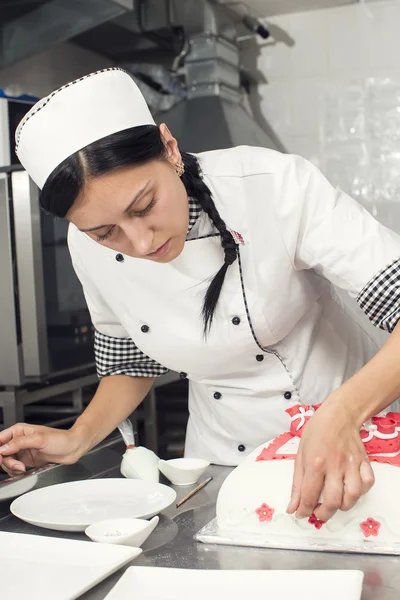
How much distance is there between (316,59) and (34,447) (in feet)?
8.05

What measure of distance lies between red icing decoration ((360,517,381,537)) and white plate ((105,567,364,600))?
15cm

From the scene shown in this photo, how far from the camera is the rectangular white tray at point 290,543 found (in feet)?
2.95

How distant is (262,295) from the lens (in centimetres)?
136

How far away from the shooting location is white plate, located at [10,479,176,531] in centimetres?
105

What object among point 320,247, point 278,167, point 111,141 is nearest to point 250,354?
point 320,247

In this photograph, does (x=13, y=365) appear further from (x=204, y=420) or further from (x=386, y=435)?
(x=386, y=435)

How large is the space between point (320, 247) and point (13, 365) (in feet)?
3.85

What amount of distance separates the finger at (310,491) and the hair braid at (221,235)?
472 mm

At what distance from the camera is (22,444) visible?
49.2 inches

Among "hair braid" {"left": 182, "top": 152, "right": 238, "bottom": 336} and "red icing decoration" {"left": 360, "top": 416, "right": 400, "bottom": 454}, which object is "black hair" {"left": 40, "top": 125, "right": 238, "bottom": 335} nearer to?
"hair braid" {"left": 182, "top": 152, "right": 238, "bottom": 336}

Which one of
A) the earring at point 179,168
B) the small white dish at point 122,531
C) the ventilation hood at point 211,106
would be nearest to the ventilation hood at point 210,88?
the ventilation hood at point 211,106

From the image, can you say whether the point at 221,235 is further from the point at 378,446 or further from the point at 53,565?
the point at 53,565

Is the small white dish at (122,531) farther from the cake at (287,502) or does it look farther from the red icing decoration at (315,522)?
the red icing decoration at (315,522)

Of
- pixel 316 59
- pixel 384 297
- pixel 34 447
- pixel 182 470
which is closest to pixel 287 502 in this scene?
pixel 182 470
